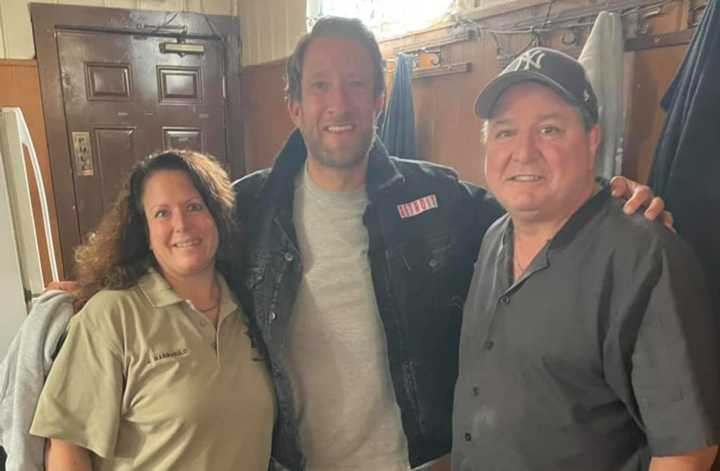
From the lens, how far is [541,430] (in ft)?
3.37

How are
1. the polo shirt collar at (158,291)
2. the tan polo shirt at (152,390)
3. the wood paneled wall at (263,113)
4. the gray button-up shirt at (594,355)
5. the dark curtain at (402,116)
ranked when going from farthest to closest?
the wood paneled wall at (263,113), the dark curtain at (402,116), the polo shirt collar at (158,291), the tan polo shirt at (152,390), the gray button-up shirt at (594,355)

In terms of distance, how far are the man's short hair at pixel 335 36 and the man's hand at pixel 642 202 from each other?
2.28 feet

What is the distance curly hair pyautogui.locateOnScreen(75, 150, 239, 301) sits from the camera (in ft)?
4.17

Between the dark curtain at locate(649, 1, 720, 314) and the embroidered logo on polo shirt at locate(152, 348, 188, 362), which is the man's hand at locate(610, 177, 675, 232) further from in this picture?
the embroidered logo on polo shirt at locate(152, 348, 188, 362)

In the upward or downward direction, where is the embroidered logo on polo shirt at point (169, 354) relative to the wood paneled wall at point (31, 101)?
downward

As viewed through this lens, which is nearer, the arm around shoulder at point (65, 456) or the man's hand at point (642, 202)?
the man's hand at point (642, 202)

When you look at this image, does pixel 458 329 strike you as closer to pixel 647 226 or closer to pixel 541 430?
pixel 541 430

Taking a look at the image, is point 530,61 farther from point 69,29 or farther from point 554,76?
point 69,29

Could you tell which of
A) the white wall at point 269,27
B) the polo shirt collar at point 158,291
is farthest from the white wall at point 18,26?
the polo shirt collar at point 158,291

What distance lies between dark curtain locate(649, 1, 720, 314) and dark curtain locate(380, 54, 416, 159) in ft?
4.13

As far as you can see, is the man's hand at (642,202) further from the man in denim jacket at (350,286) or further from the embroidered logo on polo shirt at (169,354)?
the embroidered logo on polo shirt at (169,354)

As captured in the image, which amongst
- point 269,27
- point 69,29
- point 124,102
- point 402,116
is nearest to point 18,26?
point 69,29

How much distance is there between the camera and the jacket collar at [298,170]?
1.46m

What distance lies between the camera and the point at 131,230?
1.30 m
